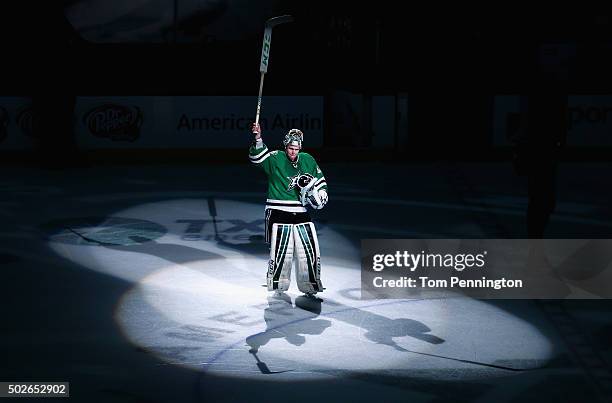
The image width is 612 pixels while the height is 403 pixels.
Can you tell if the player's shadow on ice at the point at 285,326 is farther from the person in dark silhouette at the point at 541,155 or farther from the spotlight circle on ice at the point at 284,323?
the person in dark silhouette at the point at 541,155

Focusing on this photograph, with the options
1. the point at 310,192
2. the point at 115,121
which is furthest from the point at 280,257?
the point at 115,121

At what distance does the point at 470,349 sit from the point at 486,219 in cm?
683

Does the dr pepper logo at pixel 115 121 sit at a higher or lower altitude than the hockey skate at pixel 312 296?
higher

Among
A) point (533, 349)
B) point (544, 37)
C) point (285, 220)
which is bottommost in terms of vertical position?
point (533, 349)

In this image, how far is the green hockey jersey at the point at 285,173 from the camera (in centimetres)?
1041

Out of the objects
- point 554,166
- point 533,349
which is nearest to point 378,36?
point 554,166

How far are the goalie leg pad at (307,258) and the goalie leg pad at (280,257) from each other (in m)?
0.08

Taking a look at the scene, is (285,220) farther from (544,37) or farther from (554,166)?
(544,37)

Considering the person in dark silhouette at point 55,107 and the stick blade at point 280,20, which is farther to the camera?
the person in dark silhouette at point 55,107

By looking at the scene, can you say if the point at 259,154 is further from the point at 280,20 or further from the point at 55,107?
the point at 55,107

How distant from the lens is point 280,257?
34.8ft

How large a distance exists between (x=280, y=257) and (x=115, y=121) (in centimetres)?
1226

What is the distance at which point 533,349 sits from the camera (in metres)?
8.98

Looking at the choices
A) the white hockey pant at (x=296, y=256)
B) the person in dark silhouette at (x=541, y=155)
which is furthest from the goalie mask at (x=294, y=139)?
the person in dark silhouette at (x=541, y=155)
